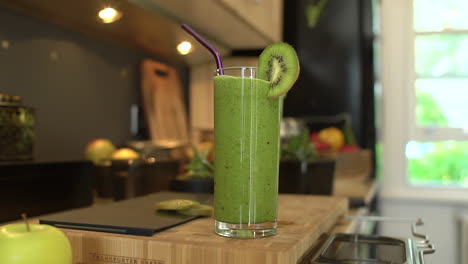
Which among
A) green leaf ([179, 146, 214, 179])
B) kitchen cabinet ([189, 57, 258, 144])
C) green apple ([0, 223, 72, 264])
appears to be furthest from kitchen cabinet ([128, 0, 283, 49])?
green apple ([0, 223, 72, 264])

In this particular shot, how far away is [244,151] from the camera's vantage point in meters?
0.77

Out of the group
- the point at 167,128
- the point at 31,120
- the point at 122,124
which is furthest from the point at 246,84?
the point at 167,128

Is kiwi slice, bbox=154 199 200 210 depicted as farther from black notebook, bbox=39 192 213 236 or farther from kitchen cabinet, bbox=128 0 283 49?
kitchen cabinet, bbox=128 0 283 49

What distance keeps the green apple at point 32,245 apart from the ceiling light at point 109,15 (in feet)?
2.86

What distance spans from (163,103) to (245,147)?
1405 millimetres

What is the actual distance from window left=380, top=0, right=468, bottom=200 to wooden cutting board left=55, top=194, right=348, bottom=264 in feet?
8.29

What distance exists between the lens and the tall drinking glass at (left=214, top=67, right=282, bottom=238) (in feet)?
2.49

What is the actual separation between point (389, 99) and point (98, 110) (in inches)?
79.4

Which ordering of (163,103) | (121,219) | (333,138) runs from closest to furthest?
(121,219)
(163,103)
(333,138)

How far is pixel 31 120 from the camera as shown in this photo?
3.77ft

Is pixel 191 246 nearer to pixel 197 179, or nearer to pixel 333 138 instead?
pixel 197 179

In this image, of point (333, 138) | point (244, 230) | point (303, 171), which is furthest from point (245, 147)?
point (333, 138)

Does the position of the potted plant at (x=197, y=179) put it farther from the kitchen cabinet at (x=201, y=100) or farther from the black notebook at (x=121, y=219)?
the kitchen cabinet at (x=201, y=100)

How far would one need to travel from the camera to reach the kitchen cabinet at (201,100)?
97.7 inches
